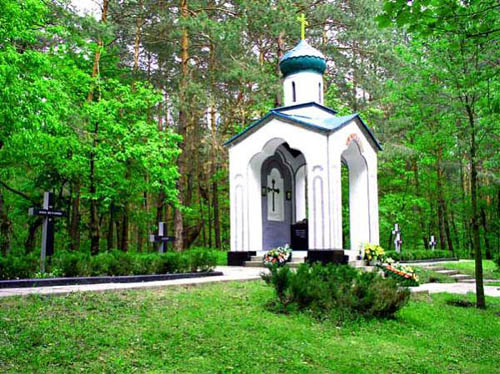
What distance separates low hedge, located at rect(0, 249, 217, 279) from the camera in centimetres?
836

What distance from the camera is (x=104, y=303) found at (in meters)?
6.35

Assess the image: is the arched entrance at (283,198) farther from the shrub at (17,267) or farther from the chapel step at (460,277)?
the shrub at (17,267)

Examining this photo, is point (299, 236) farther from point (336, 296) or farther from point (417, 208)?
point (417, 208)

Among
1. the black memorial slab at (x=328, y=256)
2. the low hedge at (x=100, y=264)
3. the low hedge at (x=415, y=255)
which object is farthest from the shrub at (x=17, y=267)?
the low hedge at (x=415, y=255)

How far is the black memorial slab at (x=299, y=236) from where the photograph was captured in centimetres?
1631

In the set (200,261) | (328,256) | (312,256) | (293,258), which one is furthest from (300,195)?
(200,261)

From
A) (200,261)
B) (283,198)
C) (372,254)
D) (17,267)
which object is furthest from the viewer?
(283,198)

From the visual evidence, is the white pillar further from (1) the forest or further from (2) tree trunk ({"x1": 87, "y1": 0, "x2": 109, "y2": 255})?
(2) tree trunk ({"x1": 87, "y1": 0, "x2": 109, "y2": 255})

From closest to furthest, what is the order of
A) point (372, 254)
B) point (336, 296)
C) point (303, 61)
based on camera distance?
point (336, 296) < point (372, 254) < point (303, 61)

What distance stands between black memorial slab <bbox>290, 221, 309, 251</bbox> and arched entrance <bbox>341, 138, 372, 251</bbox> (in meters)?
1.61

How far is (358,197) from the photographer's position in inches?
609

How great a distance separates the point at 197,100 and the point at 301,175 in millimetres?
5506

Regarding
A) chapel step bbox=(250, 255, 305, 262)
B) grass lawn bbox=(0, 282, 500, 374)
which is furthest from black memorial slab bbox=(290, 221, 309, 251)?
grass lawn bbox=(0, 282, 500, 374)

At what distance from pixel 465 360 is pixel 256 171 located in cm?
1001
